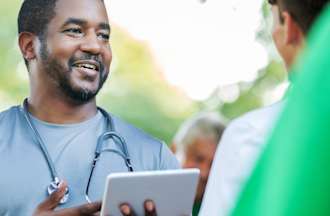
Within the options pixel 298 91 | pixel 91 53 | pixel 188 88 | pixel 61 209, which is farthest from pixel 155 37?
pixel 298 91

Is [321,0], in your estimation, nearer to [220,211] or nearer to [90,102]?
[220,211]

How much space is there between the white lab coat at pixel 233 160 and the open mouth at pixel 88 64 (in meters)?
1.15

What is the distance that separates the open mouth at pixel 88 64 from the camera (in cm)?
277

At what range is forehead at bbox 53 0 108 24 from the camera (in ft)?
9.05

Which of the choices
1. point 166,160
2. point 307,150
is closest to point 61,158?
point 166,160

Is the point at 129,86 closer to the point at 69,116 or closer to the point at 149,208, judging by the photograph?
the point at 69,116

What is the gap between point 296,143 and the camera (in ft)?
3.08

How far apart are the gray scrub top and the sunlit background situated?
641 mm

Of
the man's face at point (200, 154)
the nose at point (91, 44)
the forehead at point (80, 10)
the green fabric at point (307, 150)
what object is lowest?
the man's face at point (200, 154)

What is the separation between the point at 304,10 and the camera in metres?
1.55

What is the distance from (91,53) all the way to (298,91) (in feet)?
6.15

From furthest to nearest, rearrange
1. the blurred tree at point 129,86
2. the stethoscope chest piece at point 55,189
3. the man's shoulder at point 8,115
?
the blurred tree at point 129,86, the man's shoulder at point 8,115, the stethoscope chest piece at point 55,189

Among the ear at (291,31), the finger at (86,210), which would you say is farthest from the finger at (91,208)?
the ear at (291,31)

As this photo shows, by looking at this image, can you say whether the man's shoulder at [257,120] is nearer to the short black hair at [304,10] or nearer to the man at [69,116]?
the short black hair at [304,10]
